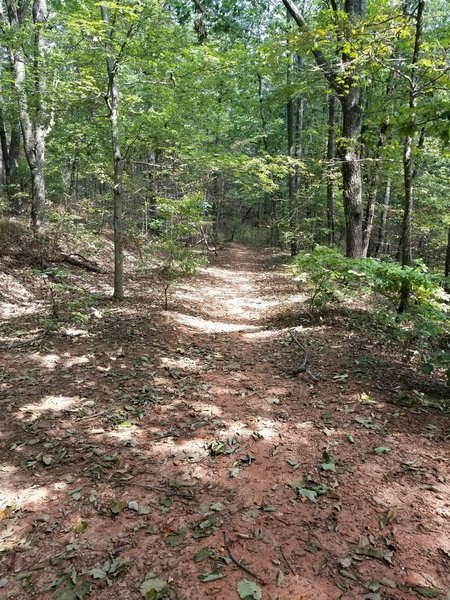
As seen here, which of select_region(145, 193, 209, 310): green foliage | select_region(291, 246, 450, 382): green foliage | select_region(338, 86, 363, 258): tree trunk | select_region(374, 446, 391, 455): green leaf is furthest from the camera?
select_region(338, 86, 363, 258): tree trunk

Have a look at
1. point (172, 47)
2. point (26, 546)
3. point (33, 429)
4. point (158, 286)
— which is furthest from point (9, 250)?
point (26, 546)

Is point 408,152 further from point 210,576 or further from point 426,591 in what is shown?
point 210,576

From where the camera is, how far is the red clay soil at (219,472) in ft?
8.06

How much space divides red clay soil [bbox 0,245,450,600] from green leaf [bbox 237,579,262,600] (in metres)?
0.03

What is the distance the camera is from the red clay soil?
2457mm

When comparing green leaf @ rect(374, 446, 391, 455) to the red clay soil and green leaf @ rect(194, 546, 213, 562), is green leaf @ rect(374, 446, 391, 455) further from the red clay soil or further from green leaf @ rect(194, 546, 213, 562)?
green leaf @ rect(194, 546, 213, 562)

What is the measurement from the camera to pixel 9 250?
10.4 metres

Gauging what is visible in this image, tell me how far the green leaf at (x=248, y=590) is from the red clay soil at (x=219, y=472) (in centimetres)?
3

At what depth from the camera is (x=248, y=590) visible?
7.64 ft

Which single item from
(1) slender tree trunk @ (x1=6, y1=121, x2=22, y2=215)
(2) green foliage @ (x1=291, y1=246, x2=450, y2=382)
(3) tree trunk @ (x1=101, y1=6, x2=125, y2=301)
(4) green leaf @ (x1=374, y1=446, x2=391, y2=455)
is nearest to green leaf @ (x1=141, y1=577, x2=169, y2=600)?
(4) green leaf @ (x1=374, y1=446, x2=391, y2=455)

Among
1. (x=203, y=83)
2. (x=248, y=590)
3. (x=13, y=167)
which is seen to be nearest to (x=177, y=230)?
(x=203, y=83)

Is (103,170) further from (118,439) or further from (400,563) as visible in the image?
(400,563)

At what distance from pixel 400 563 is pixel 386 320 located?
4.84m

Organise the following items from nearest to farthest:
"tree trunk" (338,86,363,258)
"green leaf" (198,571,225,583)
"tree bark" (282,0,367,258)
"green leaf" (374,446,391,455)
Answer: "green leaf" (198,571,225,583), "green leaf" (374,446,391,455), "tree bark" (282,0,367,258), "tree trunk" (338,86,363,258)
